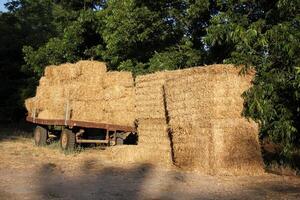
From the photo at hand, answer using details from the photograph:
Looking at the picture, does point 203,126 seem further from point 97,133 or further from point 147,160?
point 97,133

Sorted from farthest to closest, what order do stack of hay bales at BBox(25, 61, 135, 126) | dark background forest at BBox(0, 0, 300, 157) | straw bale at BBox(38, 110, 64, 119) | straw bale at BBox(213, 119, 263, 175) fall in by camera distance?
straw bale at BBox(38, 110, 64, 119), stack of hay bales at BBox(25, 61, 135, 126), straw bale at BBox(213, 119, 263, 175), dark background forest at BBox(0, 0, 300, 157)

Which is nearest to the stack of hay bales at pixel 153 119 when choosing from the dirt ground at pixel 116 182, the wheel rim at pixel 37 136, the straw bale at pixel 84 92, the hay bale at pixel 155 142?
the hay bale at pixel 155 142

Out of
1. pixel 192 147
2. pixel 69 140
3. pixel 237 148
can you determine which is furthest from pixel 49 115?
pixel 237 148

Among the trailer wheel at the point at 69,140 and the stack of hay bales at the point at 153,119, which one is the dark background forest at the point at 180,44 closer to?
the stack of hay bales at the point at 153,119

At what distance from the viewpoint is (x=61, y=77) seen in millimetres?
19844

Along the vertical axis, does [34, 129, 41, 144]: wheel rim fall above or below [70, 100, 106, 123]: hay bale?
below

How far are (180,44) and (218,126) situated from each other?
24.7 ft

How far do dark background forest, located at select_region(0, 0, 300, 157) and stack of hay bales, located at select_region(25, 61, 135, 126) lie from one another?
5.84 ft

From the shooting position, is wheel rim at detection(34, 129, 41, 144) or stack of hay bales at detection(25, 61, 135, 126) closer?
stack of hay bales at detection(25, 61, 135, 126)

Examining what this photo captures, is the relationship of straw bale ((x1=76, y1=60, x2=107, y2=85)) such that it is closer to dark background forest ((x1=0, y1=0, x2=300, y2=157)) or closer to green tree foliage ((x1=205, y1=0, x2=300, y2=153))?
dark background forest ((x1=0, y1=0, x2=300, y2=157))

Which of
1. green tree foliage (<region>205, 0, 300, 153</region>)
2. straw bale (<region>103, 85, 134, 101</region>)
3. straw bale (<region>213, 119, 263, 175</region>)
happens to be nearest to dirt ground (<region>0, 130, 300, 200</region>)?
straw bale (<region>213, 119, 263, 175</region>)

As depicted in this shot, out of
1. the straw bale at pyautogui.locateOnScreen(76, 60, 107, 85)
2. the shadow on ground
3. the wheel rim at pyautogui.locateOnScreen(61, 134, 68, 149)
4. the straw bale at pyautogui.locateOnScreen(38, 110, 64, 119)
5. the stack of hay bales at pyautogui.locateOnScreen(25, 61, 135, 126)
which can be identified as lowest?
the shadow on ground

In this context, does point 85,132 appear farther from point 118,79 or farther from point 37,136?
point 37,136

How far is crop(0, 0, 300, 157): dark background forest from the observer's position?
1282 centimetres
